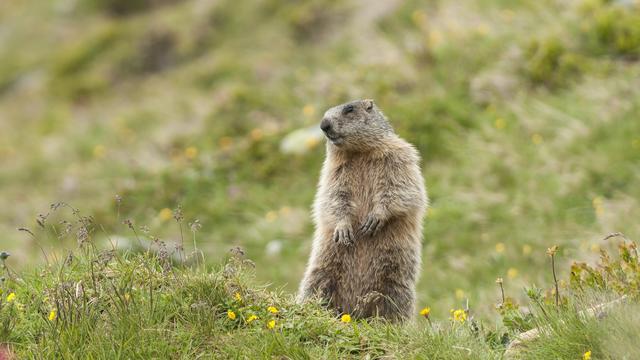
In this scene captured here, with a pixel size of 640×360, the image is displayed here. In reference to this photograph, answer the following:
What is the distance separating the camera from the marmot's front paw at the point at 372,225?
291 inches

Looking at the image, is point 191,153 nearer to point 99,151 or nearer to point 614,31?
point 99,151

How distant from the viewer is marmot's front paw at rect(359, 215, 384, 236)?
7.39 meters

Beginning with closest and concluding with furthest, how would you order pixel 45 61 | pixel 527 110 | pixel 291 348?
pixel 291 348 < pixel 527 110 < pixel 45 61

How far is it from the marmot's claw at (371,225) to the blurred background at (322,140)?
147cm

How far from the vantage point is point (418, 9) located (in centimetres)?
1873

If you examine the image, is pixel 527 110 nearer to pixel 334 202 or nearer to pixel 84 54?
pixel 334 202

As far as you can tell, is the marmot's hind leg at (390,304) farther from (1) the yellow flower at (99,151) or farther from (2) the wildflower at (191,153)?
(1) the yellow flower at (99,151)

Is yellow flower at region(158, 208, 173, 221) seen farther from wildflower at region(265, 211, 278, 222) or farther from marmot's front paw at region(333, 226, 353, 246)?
marmot's front paw at region(333, 226, 353, 246)

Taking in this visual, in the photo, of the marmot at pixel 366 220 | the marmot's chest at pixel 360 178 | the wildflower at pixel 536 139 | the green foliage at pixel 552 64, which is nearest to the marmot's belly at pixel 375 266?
the marmot at pixel 366 220

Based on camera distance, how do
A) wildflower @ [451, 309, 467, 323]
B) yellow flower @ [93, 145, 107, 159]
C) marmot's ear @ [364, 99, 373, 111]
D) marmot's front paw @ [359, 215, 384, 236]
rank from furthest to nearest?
yellow flower @ [93, 145, 107, 159] < marmot's ear @ [364, 99, 373, 111] < marmot's front paw @ [359, 215, 384, 236] < wildflower @ [451, 309, 467, 323]

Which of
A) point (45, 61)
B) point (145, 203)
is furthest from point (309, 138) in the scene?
point (45, 61)

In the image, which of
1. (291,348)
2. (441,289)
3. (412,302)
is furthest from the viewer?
(441,289)

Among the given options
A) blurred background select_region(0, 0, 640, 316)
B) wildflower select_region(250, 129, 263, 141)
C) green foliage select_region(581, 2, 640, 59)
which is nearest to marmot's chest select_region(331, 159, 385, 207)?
blurred background select_region(0, 0, 640, 316)

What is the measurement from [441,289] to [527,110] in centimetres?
386
